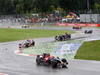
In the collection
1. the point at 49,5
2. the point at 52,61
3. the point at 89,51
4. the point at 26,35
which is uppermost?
the point at 49,5

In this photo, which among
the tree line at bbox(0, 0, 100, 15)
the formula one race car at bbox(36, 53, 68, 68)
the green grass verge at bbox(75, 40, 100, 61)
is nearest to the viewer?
the formula one race car at bbox(36, 53, 68, 68)

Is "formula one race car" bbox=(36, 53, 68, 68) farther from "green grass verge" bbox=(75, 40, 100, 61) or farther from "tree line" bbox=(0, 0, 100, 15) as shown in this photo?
"tree line" bbox=(0, 0, 100, 15)

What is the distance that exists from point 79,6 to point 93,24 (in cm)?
2999

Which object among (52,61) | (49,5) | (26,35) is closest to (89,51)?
(52,61)

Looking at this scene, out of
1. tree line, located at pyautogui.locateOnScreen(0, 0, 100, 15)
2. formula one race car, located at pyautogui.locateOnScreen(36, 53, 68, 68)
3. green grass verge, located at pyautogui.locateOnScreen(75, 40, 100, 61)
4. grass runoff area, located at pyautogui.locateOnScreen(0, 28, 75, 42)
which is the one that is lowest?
grass runoff area, located at pyautogui.locateOnScreen(0, 28, 75, 42)

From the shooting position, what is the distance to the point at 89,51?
27.5m

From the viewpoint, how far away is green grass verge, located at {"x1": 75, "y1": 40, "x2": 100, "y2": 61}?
24766 mm

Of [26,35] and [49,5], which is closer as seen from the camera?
[26,35]

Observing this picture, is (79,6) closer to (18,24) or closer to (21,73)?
(18,24)

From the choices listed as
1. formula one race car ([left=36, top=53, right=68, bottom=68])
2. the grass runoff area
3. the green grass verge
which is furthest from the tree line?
formula one race car ([left=36, top=53, right=68, bottom=68])

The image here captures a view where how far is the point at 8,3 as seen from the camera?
120m

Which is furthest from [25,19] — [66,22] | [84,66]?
[84,66]

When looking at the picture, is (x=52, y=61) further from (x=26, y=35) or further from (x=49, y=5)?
(x=49, y=5)

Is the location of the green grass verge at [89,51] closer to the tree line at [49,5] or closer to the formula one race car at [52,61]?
the formula one race car at [52,61]
